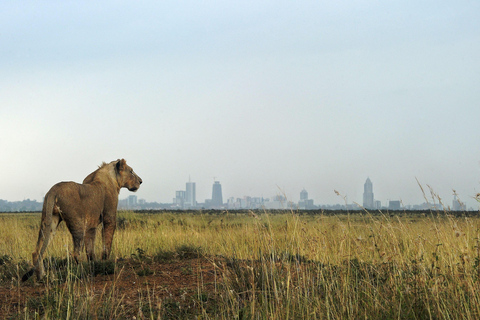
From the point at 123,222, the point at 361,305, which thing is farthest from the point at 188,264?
the point at 123,222

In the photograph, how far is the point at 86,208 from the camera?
28.2 ft

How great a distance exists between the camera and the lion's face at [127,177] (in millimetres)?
10500

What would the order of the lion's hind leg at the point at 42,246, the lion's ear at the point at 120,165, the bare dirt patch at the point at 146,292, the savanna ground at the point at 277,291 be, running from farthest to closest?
the lion's ear at the point at 120,165 < the lion's hind leg at the point at 42,246 < the bare dirt patch at the point at 146,292 < the savanna ground at the point at 277,291

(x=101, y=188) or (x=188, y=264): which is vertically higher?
(x=101, y=188)

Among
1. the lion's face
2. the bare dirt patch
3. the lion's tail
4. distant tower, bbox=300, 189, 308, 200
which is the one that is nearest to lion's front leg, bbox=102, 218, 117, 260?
the lion's face

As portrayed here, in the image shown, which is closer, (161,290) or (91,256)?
(161,290)

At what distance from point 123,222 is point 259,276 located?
52.3 ft

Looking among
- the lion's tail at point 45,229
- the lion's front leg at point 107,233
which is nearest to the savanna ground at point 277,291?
the lion's tail at point 45,229

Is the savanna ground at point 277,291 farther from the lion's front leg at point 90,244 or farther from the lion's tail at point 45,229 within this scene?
the lion's front leg at point 90,244

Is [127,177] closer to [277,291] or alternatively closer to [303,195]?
[277,291]

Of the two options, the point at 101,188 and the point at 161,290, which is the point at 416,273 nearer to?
the point at 161,290

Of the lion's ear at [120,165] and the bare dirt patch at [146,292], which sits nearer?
the bare dirt patch at [146,292]

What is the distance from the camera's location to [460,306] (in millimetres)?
4879

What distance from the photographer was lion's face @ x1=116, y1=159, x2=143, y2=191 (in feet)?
34.4
